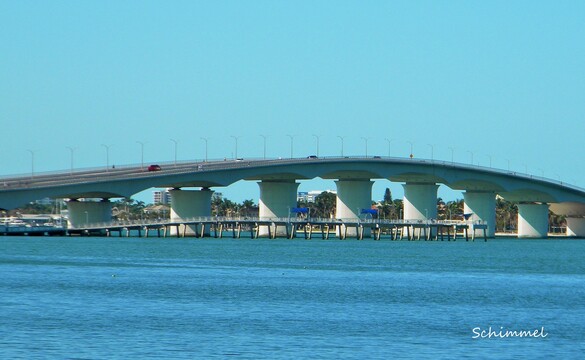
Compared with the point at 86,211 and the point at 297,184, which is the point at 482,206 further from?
the point at 86,211

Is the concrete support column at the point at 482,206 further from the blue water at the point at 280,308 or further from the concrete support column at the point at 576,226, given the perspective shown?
the blue water at the point at 280,308

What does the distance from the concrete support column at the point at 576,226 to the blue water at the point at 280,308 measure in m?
88.9

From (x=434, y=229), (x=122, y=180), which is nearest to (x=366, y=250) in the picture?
(x=122, y=180)

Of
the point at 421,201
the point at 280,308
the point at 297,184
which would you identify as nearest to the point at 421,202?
the point at 421,201

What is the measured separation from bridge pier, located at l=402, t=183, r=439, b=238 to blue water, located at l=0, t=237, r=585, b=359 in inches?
2631

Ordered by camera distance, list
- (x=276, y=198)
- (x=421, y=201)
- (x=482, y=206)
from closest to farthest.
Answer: (x=276, y=198), (x=421, y=201), (x=482, y=206)

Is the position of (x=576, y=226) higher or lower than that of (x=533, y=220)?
lower

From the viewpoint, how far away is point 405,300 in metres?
57.8

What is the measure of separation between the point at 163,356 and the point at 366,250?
83747 mm

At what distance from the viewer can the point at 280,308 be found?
52094 millimetres

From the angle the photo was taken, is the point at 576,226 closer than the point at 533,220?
No

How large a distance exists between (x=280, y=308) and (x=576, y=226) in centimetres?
13675

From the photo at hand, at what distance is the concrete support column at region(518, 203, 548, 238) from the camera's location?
173 meters

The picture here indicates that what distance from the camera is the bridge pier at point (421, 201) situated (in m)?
162
